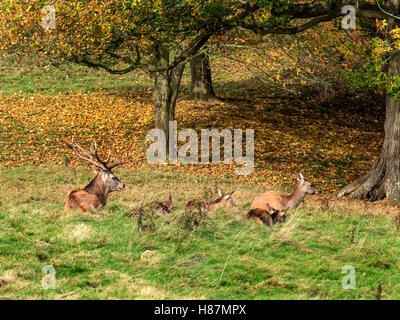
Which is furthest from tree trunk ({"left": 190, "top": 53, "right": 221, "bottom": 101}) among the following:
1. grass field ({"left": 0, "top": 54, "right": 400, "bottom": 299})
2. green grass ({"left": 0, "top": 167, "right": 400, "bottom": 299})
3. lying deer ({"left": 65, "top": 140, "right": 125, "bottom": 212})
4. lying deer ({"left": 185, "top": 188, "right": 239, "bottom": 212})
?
lying deer ({"left": 185, "top": 188, "right": 239, "bottom": 212})

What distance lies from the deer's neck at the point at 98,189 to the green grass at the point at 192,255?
A: 0.32 m

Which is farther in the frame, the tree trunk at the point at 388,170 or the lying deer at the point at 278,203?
the tree trunk at the point at 388,170

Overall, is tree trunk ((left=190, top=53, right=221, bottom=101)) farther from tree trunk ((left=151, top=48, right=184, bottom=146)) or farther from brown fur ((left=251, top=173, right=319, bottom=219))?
brown fur ((left=251, top=173, right=319, bottom=219))

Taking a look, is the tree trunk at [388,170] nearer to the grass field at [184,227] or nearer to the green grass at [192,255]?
the grass field at [184,227]

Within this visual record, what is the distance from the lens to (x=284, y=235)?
9.42 metres

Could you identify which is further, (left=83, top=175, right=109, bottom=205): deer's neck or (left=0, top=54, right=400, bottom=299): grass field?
(left=83, top=175, right=109, bottom=205): deer's neck

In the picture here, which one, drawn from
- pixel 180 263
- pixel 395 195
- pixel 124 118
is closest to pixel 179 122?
pixel 124 118

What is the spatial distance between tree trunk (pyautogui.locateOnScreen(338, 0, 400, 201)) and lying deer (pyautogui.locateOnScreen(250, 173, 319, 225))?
20.9 ft

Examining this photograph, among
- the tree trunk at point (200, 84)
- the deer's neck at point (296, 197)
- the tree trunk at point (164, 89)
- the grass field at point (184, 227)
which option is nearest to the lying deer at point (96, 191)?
the grass field at point (184, 227)

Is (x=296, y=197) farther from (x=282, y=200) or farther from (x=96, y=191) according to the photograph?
(x=96, y=191)

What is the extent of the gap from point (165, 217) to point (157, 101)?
11705 mm

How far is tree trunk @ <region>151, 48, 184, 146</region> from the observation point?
2088cm

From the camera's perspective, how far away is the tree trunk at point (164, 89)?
68.5 ft

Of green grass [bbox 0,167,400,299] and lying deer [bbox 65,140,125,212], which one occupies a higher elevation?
lying deer [bbox 65,140,125,212]
